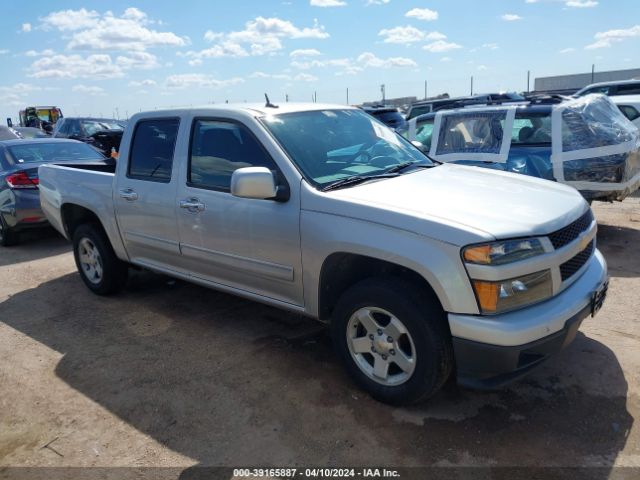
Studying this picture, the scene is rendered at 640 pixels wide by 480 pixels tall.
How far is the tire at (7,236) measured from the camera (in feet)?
25.4

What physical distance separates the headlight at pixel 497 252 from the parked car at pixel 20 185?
698 centimetres

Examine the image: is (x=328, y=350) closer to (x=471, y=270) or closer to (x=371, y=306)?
(x=371, y=306)

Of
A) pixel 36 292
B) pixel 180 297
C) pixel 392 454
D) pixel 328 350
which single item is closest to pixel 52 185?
pixel 36 292

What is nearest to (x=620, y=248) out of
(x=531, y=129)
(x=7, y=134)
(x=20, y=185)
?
(x=531, y=129)

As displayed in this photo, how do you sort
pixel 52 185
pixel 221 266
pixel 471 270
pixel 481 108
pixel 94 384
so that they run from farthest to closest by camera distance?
1. pixel 481 108
2. pixel 52 185
3. pixel 221 266
4. pixel 94 384
5. pixel 471 270

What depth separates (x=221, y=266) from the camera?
3906mm

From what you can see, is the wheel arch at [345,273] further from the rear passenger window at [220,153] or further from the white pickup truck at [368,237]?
the rear passenger window at [220,153]

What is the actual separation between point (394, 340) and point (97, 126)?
50.5ft

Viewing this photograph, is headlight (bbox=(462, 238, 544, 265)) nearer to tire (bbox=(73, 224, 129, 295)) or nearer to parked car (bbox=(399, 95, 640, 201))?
tire (bbox=(73, 224, 129, 295))

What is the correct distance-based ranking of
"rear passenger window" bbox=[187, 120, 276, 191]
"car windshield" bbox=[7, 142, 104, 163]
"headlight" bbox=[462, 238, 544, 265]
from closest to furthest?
"headlight" bbox=[462, 238, 544, 265] < "rear passenger window" bbox=[187, 120, 276, 191] < "car windshield" bbox=[7, 142, 104, 163]

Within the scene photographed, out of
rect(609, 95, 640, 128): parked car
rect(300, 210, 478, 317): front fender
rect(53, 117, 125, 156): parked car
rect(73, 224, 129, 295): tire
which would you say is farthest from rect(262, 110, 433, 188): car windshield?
rect(53, 117, 125, 156): parked car

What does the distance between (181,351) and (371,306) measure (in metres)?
1.81

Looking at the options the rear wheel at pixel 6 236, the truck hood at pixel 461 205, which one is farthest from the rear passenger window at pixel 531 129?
the rear wheel at pixel 6 236

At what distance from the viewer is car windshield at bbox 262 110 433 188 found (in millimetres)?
3490
